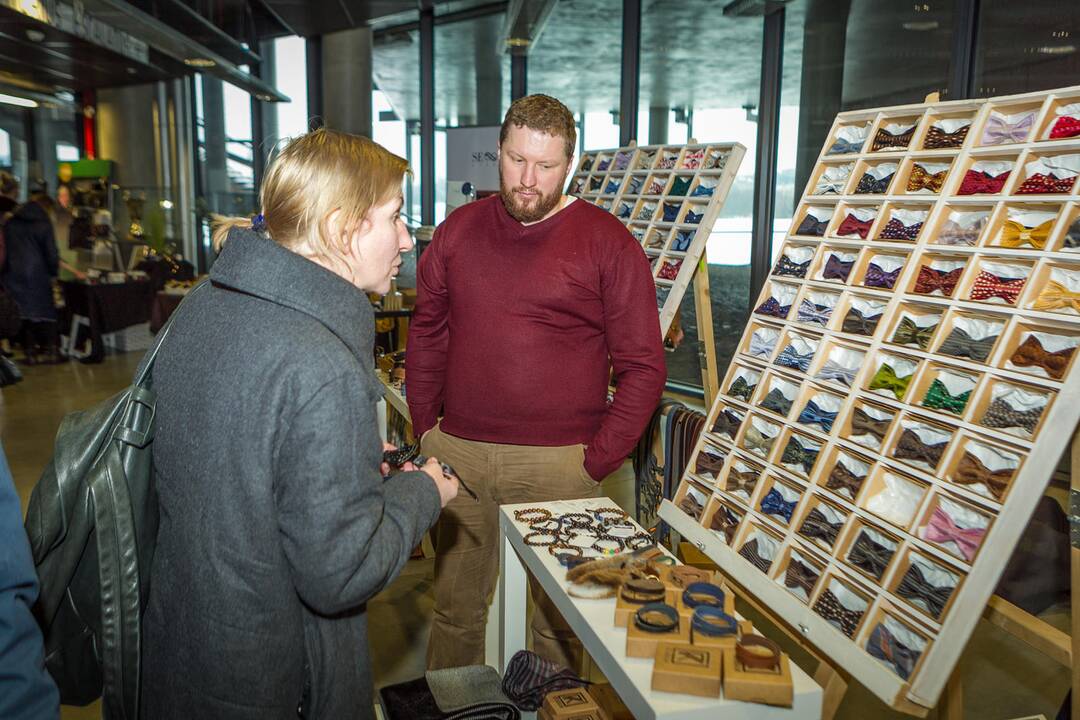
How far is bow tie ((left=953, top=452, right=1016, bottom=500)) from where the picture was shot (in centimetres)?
143

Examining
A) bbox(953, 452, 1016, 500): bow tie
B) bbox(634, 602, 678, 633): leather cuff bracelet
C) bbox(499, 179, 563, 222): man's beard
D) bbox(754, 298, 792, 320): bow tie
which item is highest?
bbox(499, 179, 563, 222): man's beard

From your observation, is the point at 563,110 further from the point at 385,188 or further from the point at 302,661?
the point at 302,661

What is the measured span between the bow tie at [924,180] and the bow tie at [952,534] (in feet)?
2.50

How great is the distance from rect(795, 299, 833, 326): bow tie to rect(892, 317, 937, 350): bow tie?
0.64 feet

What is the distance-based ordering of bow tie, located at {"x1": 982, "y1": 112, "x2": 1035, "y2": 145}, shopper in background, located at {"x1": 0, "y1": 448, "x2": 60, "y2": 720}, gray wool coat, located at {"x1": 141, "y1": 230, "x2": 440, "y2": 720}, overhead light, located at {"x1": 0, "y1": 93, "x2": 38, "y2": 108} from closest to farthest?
shopper in background, located at {"x1": 0, "y1": 448, "x2": 60, "y2": 720}, gray wool coat, located at {"x1": 141, "y1": 230, "x2": 440, "y2": 720}, bow tie, located at {"x1": 982, "y1": 112, "x2": 1035, "y2": 145}, overhead light, located at {"x1": 0, "y1": 93, "x2": 38, "y2": 108}

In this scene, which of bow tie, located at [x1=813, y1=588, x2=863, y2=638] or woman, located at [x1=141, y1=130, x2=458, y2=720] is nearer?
woman, located at [x1=141, y1=130, x2=458, y2=720]

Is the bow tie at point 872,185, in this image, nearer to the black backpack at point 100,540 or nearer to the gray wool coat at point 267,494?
the gray wool coat at point 267,494

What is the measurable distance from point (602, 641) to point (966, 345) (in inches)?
37.3

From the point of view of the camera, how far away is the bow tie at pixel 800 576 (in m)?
1.69

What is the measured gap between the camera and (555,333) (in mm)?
2223

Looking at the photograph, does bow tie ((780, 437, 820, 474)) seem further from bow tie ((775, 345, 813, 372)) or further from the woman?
the woman

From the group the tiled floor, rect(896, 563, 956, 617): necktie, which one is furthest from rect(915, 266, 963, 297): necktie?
the tiled floor

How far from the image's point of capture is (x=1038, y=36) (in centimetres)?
369

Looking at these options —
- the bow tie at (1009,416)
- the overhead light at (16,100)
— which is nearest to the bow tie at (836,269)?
the bow tie at (1009,416)
